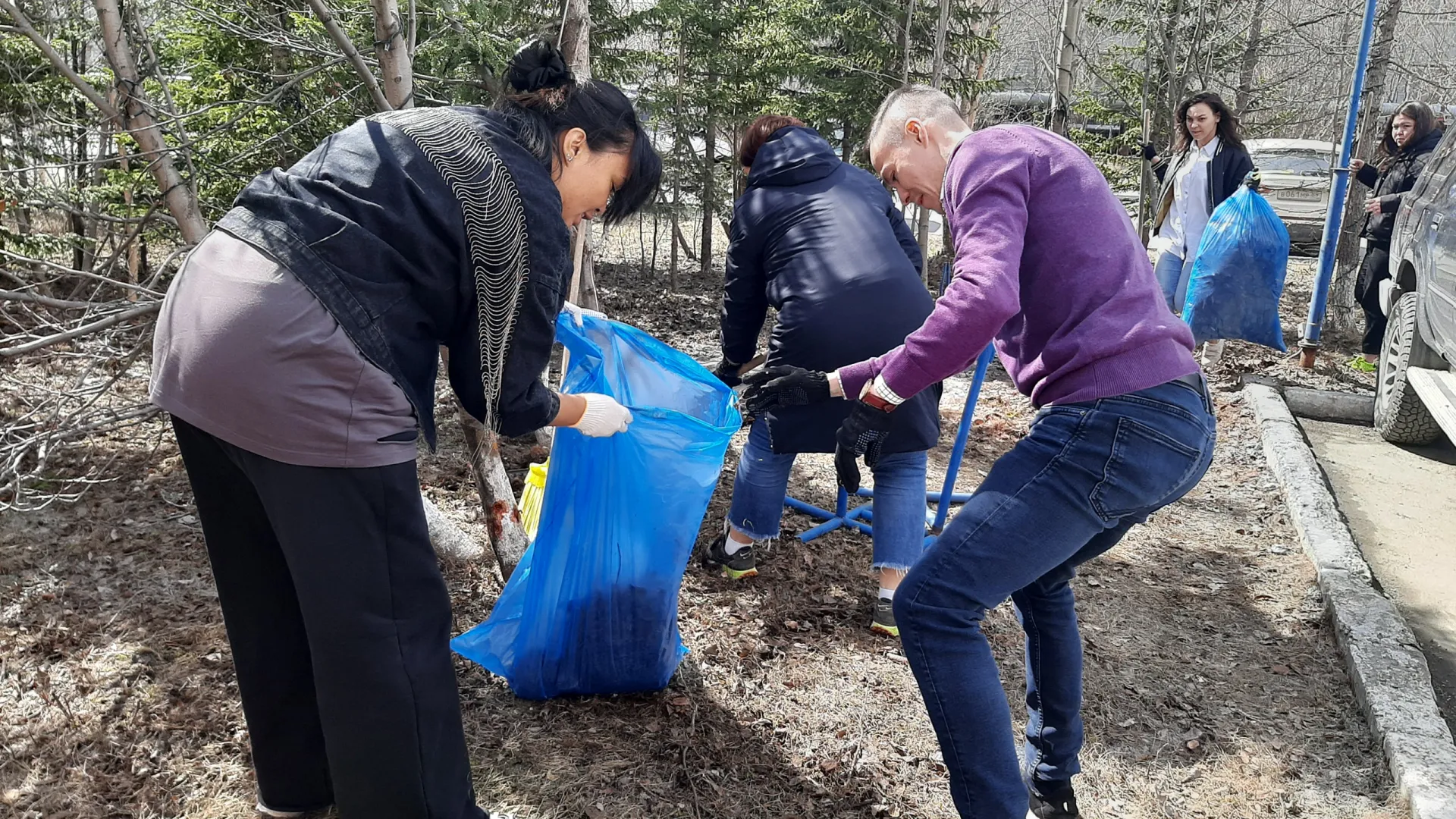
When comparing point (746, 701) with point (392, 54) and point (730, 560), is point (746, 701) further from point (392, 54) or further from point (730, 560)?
point (392, 54)

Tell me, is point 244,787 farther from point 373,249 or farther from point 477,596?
point 373,249

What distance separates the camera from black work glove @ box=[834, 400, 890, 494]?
6.91 feet

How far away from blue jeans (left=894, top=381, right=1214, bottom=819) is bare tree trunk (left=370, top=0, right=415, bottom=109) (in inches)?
72.6

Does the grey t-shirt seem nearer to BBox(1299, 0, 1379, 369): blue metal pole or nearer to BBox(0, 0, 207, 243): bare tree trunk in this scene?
BBox(0, 0, 207, 243): bare tree trunk

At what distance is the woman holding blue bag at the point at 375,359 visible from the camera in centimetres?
149

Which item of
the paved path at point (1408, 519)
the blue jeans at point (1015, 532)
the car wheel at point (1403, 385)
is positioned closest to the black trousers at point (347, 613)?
the blue jeans at point (1015, 532)

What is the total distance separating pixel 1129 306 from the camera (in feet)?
5.92

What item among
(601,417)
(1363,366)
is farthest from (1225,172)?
(601,417)

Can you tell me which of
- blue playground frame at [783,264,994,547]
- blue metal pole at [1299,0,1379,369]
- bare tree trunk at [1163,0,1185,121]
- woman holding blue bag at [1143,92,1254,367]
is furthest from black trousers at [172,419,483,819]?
bare tree trunk at [1163,0,1185,121]

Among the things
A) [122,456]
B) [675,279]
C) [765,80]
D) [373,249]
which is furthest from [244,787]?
[765,80]

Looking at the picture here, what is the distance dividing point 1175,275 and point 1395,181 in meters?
1.94

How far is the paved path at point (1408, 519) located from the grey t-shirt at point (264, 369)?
117 inches

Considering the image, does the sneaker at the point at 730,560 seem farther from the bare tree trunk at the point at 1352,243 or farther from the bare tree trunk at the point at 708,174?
the bare tree trunk at the point at 708,174

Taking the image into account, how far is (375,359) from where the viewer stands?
60.1 inches
